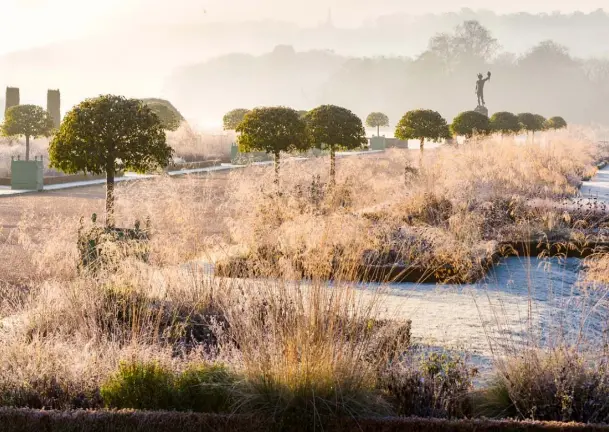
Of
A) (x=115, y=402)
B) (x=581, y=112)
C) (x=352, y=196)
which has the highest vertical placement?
(x=581, y=112)

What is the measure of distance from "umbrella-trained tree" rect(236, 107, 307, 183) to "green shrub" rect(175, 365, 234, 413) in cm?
1074

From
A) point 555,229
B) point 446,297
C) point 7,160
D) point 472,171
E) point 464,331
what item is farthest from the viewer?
point 7,160

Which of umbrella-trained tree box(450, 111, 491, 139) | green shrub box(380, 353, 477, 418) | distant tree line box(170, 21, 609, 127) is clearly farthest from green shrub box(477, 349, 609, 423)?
distant tree line box(170, 21, 609, 127)

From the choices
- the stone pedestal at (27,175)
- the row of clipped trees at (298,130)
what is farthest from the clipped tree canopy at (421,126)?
the stone pedestal at (27,175)

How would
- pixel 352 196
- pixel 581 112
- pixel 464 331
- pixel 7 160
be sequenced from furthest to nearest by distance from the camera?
pixel 581 112 < pixel 7 160 < pixel 352 196 < pixel 464 331

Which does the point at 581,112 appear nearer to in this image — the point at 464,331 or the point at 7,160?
the point at 7,160

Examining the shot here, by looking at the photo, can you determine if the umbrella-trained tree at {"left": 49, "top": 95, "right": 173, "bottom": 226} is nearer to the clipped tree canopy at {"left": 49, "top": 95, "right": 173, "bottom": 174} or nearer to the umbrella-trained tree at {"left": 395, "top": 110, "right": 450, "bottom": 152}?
the clipped tree canopy at {"left": 49, "top": 95, "right": 173, "bottom": 174}

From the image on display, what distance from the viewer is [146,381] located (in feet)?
12.2

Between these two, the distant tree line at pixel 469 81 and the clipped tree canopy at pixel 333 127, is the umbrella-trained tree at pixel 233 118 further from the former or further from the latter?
the distant tree line at pixel 469 81

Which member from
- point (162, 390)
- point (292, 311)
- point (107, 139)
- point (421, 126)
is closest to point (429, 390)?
point (292, 311)

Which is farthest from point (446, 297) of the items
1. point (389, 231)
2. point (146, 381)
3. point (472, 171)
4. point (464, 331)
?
point (472, 171)

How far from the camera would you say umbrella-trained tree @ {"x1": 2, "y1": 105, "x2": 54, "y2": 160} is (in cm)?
2214

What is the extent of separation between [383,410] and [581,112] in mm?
72344

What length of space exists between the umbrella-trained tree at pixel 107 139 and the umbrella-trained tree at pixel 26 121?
47.5 feet
